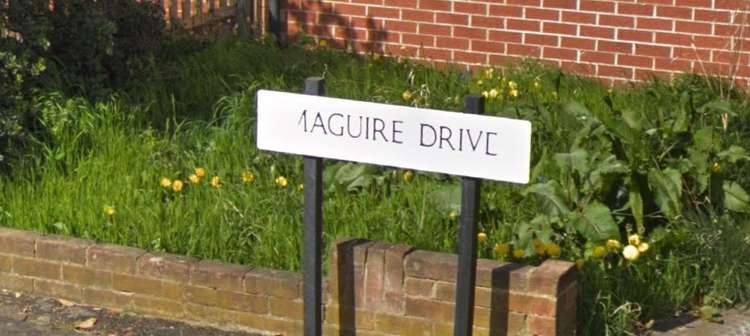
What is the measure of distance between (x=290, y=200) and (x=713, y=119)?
2289mm

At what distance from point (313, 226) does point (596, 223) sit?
4.31 feet

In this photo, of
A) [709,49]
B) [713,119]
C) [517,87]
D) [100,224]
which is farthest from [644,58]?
[100,224]

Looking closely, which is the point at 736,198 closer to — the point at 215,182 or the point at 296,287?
the point at 296,287

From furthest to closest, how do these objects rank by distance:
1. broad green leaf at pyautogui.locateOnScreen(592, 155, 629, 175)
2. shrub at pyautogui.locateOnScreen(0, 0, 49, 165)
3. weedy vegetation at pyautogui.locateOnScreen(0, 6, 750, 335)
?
1. shrub at pyautogui.locateOnScreen(0, 0, 49, 165)
2. broad green leaf at pyautogui.locateOnScreen(592, 155, 629, 175)
3. weedy vegetation at pyautogui.locateOnScreen(0, 6, 750, 335)

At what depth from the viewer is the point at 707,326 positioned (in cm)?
620

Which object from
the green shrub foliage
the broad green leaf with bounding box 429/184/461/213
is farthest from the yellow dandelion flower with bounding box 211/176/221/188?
the green shrub foliage

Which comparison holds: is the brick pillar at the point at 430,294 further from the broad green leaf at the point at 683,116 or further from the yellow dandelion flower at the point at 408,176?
the broad green leaf at the point at 683,116

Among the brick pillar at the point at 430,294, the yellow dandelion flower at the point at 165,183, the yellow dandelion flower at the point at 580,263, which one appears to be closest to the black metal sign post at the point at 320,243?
the brick pillar at the point at 430,294

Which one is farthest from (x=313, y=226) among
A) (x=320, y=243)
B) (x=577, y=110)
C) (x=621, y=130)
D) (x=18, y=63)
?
(x=18, y=63)

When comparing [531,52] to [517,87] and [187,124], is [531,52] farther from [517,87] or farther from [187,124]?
[187,124]

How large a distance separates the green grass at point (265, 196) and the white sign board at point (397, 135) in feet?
3.19

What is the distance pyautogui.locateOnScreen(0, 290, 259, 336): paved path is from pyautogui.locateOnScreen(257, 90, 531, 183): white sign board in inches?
42.1

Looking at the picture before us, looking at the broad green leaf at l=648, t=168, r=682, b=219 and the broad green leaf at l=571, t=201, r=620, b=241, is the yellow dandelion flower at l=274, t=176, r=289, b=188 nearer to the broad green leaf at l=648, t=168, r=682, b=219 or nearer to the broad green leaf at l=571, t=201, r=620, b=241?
the broad green leaf at l=571, t=201, r=620, b=241

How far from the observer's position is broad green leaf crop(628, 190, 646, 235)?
6.38 m
